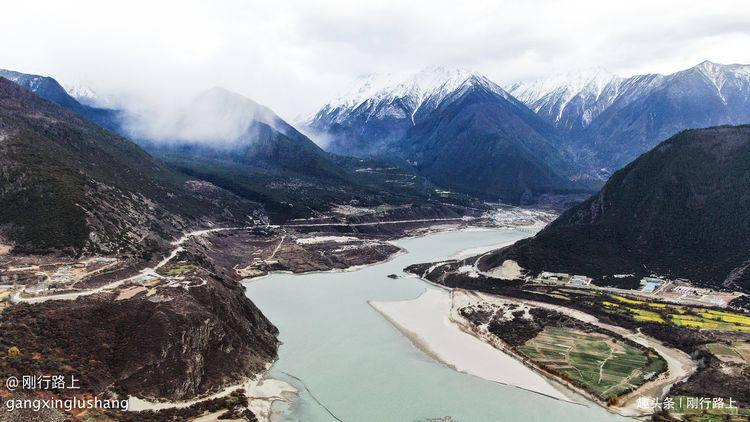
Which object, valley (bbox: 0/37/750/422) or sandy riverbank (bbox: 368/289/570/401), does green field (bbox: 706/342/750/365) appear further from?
sandy riverbank (bbox: 368/289/570/401)

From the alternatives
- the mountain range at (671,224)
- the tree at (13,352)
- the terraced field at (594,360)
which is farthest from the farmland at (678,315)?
the tree at (13,352)

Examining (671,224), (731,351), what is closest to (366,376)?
(731,351)

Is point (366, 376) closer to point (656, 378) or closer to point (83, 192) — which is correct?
point (656, 378)

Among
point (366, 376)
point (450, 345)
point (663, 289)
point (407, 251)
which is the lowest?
point (450, 345)

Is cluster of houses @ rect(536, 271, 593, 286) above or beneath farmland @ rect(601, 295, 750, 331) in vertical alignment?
above

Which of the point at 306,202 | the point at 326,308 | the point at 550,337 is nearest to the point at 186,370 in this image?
the point at 326,308

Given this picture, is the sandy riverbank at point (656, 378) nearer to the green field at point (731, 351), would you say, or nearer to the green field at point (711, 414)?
the green field at point (731, 351)

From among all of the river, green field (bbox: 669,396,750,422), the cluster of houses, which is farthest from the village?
green field (bbox: 669,396,750,422)
